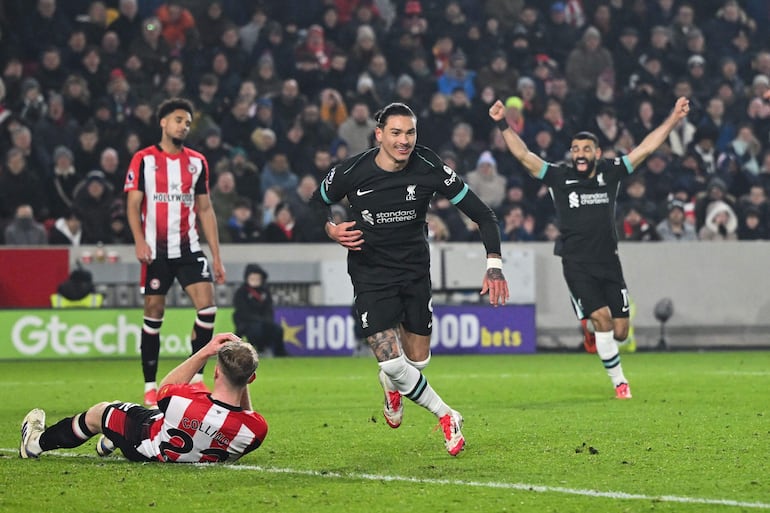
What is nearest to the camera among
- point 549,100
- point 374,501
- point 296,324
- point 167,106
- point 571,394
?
point 374,501

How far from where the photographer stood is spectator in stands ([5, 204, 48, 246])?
19172 mm

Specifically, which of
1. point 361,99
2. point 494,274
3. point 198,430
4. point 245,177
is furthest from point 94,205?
point 198,430

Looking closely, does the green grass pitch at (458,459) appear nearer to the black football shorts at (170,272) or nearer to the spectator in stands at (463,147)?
the black football shorts at (170,272)

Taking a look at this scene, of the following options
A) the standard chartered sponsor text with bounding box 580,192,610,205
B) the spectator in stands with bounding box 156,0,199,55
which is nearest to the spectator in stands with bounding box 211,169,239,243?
the spectator in stands with bounding box 156,0,199,55


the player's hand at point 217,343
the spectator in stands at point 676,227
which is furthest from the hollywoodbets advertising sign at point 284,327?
the player's hand at point 217,343

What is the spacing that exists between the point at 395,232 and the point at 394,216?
4.4 inches

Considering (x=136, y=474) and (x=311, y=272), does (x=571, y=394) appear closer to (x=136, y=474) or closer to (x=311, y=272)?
(x=136, y=474)

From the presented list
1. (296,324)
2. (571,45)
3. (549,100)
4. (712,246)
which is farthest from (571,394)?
(571,45)

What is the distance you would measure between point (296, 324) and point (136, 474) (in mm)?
12427

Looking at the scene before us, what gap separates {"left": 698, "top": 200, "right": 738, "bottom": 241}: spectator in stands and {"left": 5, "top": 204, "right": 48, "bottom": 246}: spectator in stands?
34.0 feet

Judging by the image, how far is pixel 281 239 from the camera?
20.3 metres

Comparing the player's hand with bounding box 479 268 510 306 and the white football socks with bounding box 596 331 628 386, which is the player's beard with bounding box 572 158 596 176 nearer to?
the white football socks with bounding box 596 331 628 386

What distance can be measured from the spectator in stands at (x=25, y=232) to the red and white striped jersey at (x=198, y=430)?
40.8ft

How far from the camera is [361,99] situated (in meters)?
22.2
